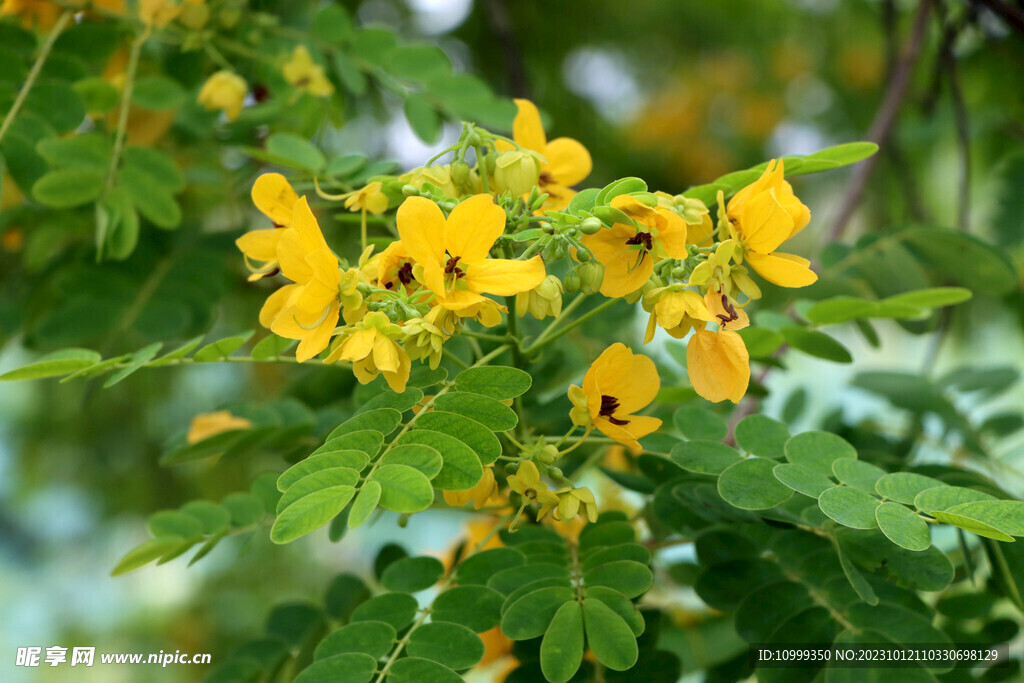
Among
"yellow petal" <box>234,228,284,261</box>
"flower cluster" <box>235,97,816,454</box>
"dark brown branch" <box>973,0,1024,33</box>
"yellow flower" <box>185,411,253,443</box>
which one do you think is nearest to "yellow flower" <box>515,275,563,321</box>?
"flower cluster" <box>235,97,816,454</box>

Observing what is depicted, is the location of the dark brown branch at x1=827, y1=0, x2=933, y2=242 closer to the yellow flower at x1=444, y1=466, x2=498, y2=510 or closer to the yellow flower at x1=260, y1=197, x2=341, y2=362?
the yellow flower at x1=444, y1=466, x2=498, y2=510

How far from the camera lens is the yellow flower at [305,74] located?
1.33m

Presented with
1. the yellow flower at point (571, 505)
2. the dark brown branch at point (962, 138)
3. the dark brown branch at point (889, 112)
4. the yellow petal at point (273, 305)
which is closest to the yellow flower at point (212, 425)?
the yellow petal at point (273, 305)

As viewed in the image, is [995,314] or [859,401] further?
[995,314]

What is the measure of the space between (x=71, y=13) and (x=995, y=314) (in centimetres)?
226

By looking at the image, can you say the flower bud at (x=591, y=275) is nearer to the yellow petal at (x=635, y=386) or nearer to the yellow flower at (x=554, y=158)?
the yellow petal at (x=635, y=386)

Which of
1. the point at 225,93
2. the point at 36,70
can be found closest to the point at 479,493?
the point at 225,93

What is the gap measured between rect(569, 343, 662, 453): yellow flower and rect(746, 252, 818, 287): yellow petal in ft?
0.47

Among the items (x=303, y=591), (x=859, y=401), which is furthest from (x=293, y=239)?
(x=303, y=591)

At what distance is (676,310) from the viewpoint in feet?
2.37

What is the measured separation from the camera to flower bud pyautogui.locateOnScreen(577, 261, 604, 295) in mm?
737

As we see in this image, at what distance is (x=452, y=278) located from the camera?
72 centimetres

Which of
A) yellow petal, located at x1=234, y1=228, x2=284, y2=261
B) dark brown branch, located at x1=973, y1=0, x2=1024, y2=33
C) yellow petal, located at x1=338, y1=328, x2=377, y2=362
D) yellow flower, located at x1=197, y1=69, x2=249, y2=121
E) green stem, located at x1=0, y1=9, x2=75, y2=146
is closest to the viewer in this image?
yellow petal, located at x1=338, y1=328, x2=377, y2=362

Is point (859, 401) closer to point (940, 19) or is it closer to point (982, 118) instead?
point (982, 118)
